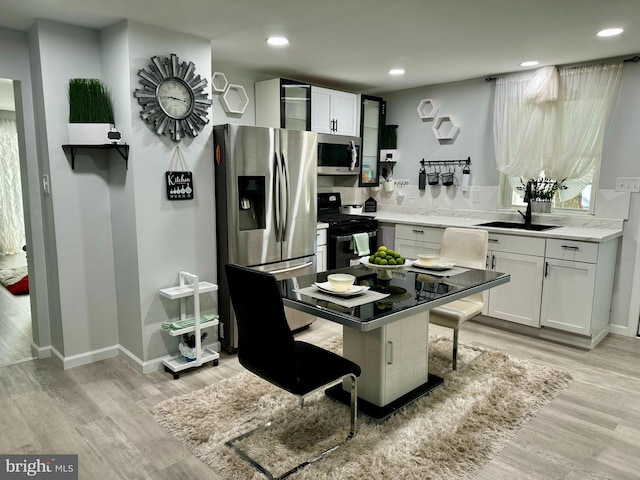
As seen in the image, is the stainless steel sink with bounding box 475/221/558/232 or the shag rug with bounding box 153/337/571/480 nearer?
the shag rug with bounding box 153/337/571/480

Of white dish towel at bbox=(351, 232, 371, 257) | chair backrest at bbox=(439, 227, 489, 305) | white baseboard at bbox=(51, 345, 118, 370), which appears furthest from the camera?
white dish towel at bbox=(351, 232, 371, 257)

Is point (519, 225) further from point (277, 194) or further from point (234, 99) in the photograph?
point (234, 99)

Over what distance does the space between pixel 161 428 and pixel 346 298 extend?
127 centimetres

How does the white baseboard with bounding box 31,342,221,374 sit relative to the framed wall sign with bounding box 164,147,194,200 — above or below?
below

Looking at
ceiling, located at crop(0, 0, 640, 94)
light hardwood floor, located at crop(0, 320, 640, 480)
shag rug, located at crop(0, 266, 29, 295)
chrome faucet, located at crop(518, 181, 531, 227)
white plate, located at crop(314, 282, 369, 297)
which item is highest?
ceiling, located at crop(0, 0, 640, 94)

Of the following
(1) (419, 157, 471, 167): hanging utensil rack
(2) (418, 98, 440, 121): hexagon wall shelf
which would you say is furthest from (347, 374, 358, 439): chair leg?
(2) (418, 98, 440, 121): hexagon wall shelf

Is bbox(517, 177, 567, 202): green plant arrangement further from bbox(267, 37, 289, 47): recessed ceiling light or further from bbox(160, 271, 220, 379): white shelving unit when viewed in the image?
bbox(160, 271, 220, 379): white shelving unit

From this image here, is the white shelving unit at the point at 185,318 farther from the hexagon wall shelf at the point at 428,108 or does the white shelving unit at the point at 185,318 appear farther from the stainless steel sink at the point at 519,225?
the hexagon wall shelf at the point at 428,108

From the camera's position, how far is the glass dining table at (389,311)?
211 centimetres

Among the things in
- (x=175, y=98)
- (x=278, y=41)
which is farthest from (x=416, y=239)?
(x=175, y=98)

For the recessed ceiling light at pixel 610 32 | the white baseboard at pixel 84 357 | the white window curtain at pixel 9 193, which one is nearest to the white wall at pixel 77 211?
the white baseboard at pixel 84 357

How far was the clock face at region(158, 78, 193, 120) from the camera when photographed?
117 inches

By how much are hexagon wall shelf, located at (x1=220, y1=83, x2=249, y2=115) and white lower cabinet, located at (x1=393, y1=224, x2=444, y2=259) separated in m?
1.95

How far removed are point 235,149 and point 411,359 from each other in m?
1.87
